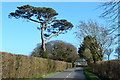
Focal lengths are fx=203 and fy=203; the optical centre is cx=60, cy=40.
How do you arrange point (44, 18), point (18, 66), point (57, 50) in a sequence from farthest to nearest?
point (57, 50)
point (44, 18)
point (18, 66)

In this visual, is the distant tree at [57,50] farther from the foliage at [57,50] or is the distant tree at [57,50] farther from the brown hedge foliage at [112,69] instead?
the brown hedge foliage at [112,69]

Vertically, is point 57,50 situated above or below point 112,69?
above

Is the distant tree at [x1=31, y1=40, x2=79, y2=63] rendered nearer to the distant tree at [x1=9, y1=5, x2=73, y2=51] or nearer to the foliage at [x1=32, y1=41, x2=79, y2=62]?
the foliage at [x1=32, y1=41, x2=79, y2=62]

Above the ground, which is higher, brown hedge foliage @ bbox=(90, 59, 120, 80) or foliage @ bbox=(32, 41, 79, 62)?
foliage @ bbox=(32, 41, 79, 62)

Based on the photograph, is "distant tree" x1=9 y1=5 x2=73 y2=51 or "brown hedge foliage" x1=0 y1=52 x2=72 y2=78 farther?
"distant tree" x1=9 y1=5 x2=73 y2=51

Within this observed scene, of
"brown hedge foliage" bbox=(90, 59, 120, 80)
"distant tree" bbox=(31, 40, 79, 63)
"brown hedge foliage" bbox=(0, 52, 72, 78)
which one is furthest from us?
"distant tree" bbox=(31, 40, 79, 63)

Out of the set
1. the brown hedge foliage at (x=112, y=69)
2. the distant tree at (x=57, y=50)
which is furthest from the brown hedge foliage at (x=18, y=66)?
the distant tree at (x=57, y=50)

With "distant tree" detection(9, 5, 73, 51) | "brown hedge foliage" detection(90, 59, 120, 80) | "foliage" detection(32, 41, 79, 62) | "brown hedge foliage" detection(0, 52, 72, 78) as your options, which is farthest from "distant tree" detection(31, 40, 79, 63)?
"brown hedge foliage" detection(90, 59, 120, 80)

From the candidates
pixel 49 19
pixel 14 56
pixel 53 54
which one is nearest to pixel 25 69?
pixel 14 56

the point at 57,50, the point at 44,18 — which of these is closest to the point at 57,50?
the point at 57,50

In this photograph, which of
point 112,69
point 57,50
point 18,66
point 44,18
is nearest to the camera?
point 112,69

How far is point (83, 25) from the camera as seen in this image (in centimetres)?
3688

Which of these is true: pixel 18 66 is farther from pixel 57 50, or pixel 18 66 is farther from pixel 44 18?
pixel 57 50

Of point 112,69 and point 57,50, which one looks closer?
point 112,69
